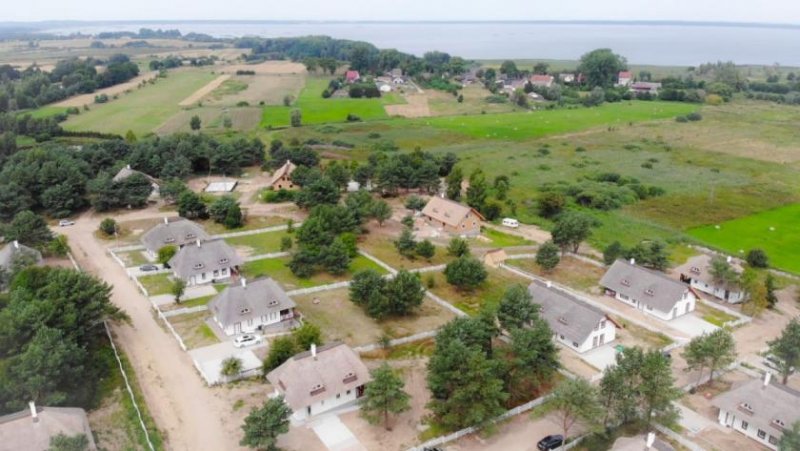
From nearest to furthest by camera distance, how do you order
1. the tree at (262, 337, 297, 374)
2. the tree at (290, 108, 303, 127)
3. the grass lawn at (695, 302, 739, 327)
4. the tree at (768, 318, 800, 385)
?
1. the tree at (768, 318, 800, 385)
2. the tree at (262, 337, 297, 374)
3. the grass lawn at (695, 302, 739, 327)
4. the tree at (290, 108, 303, 127)

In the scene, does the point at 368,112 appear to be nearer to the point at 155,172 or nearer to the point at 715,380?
the point at 155,172

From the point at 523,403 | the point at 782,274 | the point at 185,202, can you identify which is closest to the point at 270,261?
the point at 185,202

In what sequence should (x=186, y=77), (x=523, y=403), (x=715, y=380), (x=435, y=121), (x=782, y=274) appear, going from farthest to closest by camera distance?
(x=186, y=77), (x=435, y=121), (x=782, y=274), (x=715, y=380), (x=523, y=403)

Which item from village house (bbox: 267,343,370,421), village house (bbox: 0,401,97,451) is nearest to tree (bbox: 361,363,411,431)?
village house (bbox: 267,343,370,421)

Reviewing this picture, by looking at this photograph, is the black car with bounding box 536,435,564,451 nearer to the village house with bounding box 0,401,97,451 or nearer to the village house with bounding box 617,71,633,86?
the village house with bounding box 0,401,97,451

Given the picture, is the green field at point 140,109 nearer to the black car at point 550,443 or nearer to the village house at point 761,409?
the black car at point 550,443
